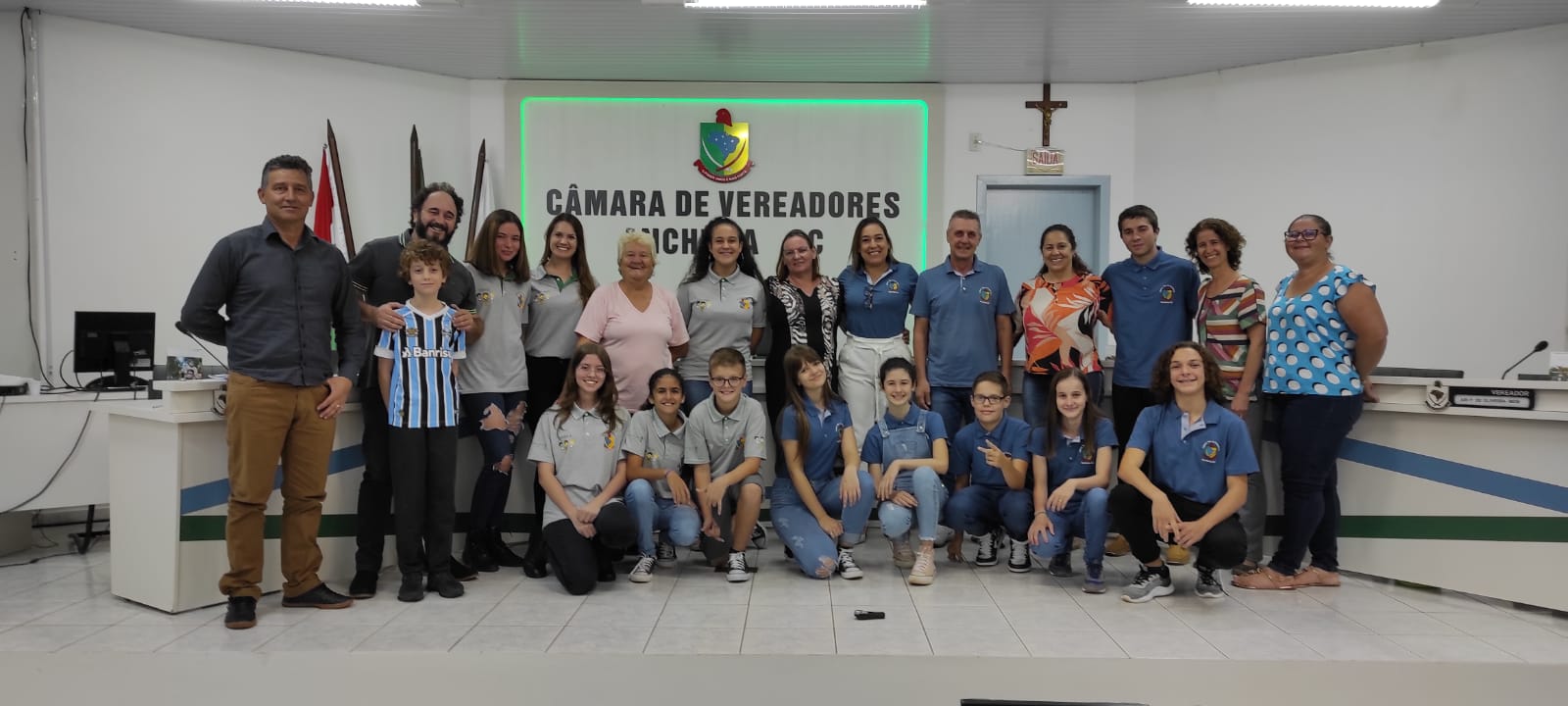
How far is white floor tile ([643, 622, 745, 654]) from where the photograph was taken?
278cm

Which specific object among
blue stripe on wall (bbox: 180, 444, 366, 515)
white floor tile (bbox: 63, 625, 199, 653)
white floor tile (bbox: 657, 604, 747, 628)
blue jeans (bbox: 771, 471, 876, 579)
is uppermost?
blue stripe on wall (bbox: 180, 444, 366, 515)

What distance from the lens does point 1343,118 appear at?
614cm

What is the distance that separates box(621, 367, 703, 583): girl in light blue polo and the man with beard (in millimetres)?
758

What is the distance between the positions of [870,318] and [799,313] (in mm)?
332

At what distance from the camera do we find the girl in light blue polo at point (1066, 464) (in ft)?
11.8

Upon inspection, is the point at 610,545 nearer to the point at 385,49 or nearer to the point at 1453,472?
the point at 1453,472

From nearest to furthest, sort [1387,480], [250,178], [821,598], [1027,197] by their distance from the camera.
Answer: [821,598]
[1387,480]
[250,178]
[1027,197]

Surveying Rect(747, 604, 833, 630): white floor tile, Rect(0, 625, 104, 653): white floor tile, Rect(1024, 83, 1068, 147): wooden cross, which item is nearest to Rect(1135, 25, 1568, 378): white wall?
Rect(1024, 83, 1068, 147): wooden cross

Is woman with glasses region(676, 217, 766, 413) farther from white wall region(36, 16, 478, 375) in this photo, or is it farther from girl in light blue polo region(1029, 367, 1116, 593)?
white wall region(36, 16, 478, 375)

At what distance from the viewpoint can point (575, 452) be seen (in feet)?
11.8

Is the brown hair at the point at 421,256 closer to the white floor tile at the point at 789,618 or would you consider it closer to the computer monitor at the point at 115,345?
the white floor tile at the point at 789,618

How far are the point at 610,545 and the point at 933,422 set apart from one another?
1.41m

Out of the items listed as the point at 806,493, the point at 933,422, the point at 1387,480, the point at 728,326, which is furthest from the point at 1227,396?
the point at 728,326

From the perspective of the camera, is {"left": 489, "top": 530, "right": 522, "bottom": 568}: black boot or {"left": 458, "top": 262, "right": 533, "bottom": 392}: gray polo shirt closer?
{"left": 458, "top": 262, "right": 533, "bottom": 392}: gray polo shirt
